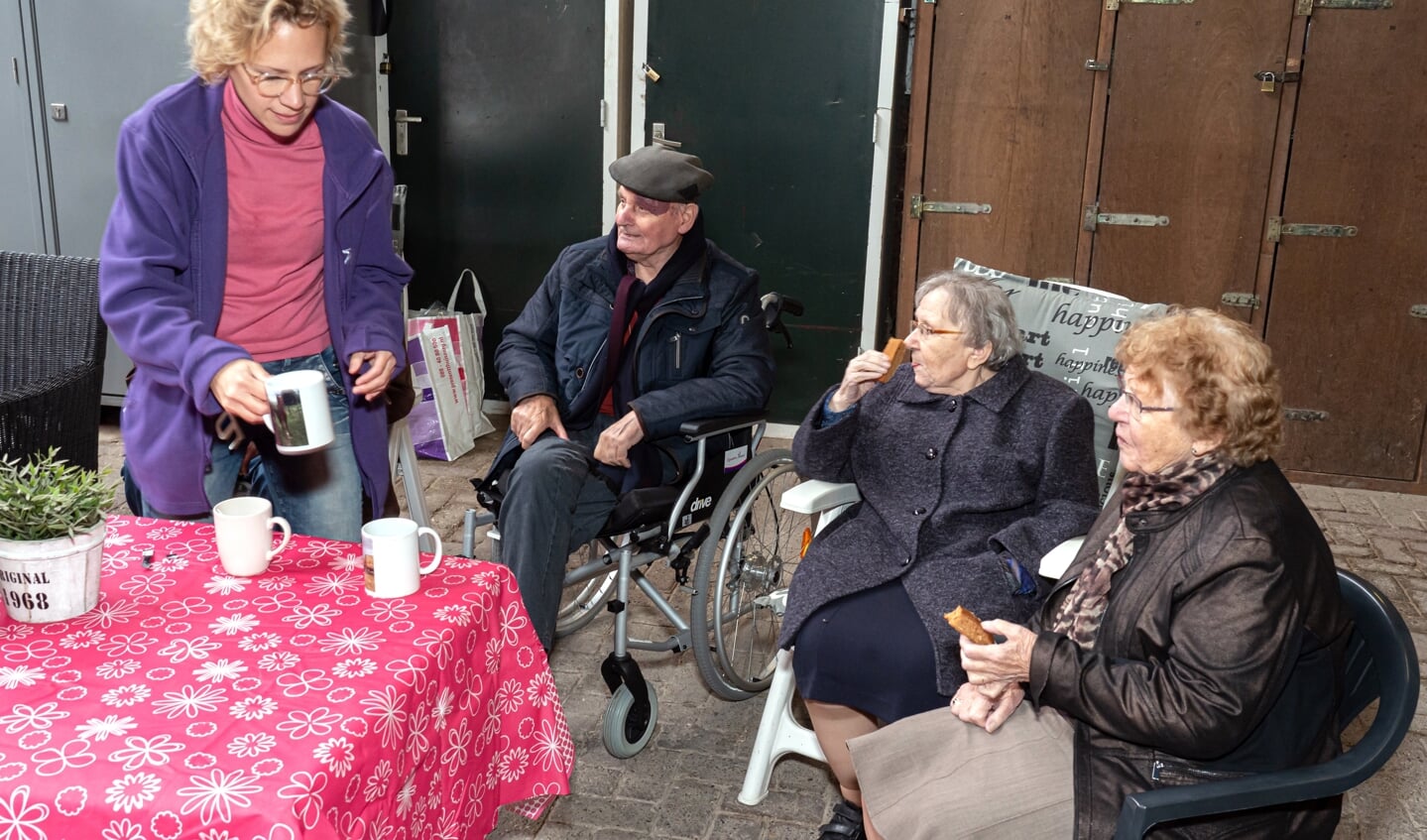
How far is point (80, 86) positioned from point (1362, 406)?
508 cm

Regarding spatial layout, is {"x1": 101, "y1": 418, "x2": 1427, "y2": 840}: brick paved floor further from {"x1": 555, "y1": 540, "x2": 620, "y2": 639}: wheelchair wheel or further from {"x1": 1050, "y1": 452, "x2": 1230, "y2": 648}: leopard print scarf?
{"x1": 1050, "y1": 452, "x2": 1230, "y2": 648}: leopard print scarf

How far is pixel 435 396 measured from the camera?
4.58 meters

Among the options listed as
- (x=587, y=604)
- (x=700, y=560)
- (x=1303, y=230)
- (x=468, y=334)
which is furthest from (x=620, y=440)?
(x=1303, y=230)

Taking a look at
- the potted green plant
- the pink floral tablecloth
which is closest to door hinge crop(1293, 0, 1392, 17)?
the pink floral tablecloth

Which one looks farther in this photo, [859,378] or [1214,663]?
[859,378]

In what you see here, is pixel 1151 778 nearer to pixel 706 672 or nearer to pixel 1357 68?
pixel 706 672

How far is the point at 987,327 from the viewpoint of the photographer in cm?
229

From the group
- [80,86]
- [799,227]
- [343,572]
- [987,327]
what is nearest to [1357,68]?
[799,227]

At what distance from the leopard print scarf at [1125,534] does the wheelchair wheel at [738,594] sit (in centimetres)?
95

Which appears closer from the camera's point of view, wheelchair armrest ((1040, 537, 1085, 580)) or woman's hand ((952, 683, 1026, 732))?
woman's hand ((952, 683, 1026, 732))

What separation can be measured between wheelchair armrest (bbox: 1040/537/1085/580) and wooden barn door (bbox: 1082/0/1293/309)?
2.88 meters

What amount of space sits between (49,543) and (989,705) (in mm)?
1242

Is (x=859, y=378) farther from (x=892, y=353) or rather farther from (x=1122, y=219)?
(x=1122, y=219)

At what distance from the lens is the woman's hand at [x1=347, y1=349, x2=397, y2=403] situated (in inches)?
82.7
